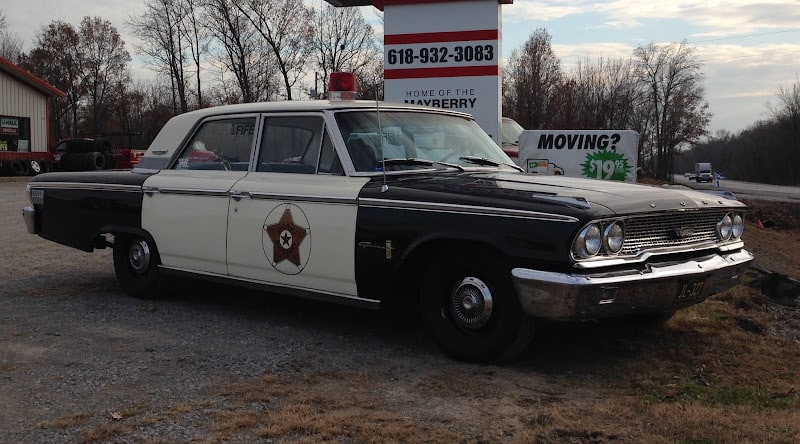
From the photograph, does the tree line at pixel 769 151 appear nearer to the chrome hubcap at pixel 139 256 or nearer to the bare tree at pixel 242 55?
the bare tree at pixel 242 55

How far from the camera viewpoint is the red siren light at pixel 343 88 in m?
5.90

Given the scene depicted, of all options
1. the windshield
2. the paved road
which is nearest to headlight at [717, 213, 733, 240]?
the windshield

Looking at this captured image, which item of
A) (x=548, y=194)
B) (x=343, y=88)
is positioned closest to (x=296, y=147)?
(x=343, y=88)

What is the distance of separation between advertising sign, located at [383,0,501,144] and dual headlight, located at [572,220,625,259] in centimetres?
561

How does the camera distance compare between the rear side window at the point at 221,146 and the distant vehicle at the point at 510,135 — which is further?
the distant vehicle at the point at 510,135

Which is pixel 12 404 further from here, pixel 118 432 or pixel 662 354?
pixel 662 354

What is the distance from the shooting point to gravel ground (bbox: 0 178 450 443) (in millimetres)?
3779

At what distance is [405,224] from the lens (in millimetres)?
4527

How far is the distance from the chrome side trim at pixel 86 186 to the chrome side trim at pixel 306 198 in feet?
4.94

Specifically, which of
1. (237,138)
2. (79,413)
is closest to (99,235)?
(237,138)

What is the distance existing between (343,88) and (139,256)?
2318 mm

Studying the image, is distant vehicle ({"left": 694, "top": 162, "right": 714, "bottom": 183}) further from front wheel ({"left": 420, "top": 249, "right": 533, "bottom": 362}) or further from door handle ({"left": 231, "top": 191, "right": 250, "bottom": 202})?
front wheel ({"left": 420, "top": 249, "right": 533, "bottom": 362})

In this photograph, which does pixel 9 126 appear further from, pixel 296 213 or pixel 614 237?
pixel 614 237

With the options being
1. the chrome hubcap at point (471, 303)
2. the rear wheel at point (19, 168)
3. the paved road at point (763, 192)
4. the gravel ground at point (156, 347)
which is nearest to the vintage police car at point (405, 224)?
the chrome hubcap at point (471, 303)
